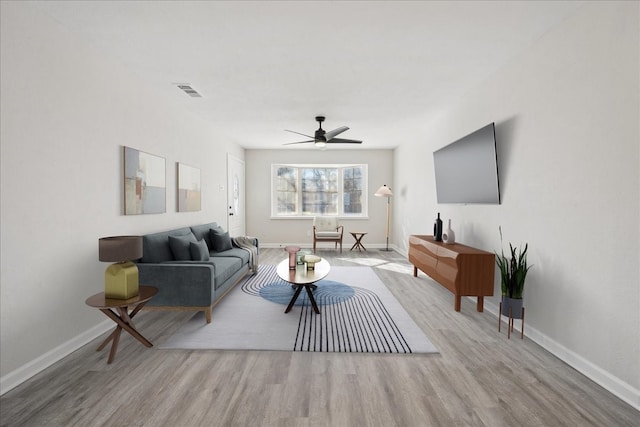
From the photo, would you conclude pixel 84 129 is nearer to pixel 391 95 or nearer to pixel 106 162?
pixel 106 162

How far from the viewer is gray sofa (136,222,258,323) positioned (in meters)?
2.99

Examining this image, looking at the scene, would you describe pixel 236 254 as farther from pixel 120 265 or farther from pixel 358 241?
pixel 358 241

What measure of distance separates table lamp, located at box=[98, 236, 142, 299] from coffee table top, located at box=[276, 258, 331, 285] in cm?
150

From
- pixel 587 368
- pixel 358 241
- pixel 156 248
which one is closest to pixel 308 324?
pixel 156 248

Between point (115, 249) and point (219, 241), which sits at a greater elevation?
point (115, 249)

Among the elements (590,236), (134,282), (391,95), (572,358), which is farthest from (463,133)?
(134,282)

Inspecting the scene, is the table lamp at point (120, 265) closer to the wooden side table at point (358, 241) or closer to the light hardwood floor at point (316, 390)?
the light hardwood floor at point (316, 390)

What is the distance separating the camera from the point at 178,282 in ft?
9.82

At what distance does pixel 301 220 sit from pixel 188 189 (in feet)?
12.3

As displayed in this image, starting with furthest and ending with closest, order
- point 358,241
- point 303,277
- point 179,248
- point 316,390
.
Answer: point 358,241, point 179,248, point 303,277, point 316,390

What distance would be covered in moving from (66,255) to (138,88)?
2074 mm

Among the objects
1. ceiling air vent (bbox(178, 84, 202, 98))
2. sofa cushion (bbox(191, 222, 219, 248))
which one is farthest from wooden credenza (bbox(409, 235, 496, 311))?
ceiling air vent (bbox(178, 84, 202, 98))

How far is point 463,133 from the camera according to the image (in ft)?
13.5

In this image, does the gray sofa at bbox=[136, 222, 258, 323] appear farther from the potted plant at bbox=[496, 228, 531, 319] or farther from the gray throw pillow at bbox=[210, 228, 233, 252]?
the potted plant at bbox=[496, 228, 531, 319]
